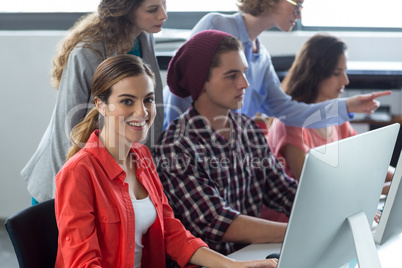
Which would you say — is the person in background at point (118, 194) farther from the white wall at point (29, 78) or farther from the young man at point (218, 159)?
the white wall at point (29, 78)

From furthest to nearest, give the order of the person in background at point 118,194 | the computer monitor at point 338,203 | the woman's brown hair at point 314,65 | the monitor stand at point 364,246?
the woman's brown hair at point 314,65 < the person in background at point 118,194 < the monitor stand at point 364,246 < the computer monitor at point 338,203

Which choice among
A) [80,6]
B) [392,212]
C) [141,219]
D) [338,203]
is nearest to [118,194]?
[141,219]

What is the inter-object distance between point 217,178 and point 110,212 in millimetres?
A: 470

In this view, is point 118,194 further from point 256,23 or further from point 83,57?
point 256,23

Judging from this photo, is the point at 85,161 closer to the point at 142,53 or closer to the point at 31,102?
the point at 142,53

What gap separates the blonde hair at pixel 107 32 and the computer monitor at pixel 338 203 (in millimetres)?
909

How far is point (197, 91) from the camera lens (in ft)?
5.78

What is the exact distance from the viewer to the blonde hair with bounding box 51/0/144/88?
5.59 feet

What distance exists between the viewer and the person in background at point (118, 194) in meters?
1.23

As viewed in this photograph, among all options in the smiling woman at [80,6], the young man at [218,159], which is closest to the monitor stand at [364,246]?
the young man at [218,159]

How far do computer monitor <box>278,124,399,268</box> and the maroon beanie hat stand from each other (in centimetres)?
71

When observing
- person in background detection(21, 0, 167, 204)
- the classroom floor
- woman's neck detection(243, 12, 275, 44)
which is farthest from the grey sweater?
the classroom floor

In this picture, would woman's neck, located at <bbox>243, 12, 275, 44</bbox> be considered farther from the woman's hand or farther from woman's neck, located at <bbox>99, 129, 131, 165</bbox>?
woman's neck, located at <bbox>99, 129, 131, 165</bbox>

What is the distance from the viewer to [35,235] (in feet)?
4.26
